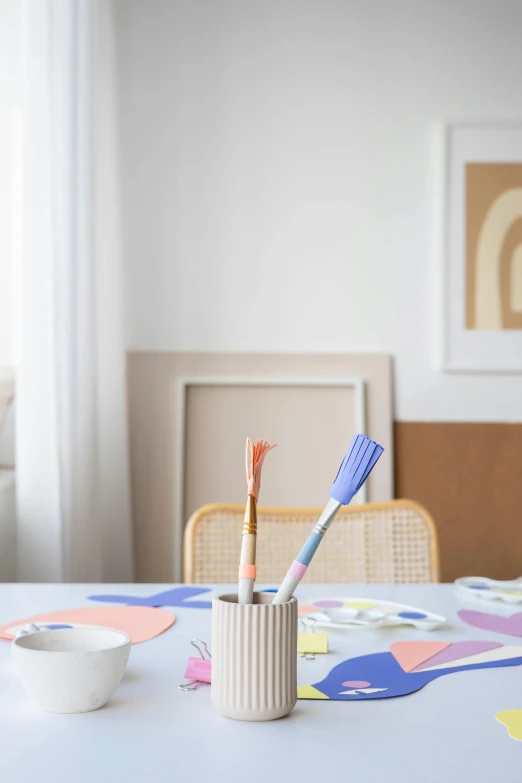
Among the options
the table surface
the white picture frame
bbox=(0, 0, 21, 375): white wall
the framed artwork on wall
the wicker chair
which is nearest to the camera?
the table surface

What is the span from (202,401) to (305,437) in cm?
35

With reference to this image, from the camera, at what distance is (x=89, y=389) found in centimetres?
215

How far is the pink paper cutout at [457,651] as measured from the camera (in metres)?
0.86

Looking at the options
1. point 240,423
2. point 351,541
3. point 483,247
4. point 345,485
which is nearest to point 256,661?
point 345,485

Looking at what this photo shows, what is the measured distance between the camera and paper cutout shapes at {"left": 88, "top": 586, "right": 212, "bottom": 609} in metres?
1.15

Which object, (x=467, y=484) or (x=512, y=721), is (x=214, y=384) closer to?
(x=467, y=484)

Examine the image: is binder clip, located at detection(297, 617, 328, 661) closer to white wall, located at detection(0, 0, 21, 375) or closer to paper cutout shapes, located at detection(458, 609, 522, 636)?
paper cutout shapes, located at detection(458, 609, 522, 636)

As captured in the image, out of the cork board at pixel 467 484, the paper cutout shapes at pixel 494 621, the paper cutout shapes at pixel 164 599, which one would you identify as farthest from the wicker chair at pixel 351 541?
the cork board at pixel 467 484

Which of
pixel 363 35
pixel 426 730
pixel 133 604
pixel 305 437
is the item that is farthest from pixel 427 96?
pixel 426 730

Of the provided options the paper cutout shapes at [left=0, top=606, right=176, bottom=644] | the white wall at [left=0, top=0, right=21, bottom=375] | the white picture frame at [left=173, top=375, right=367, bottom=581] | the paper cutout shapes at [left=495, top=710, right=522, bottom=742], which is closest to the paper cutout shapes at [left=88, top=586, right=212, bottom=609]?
the paper cutout shapes at [left=0, top=606, right=176, bottom=644]

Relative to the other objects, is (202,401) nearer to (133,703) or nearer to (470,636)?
Result: (470,636)

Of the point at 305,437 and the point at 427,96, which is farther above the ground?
the point at 427,96

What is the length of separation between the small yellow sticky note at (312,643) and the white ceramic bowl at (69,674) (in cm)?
25

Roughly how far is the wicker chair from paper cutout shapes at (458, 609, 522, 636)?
48 centimetres
